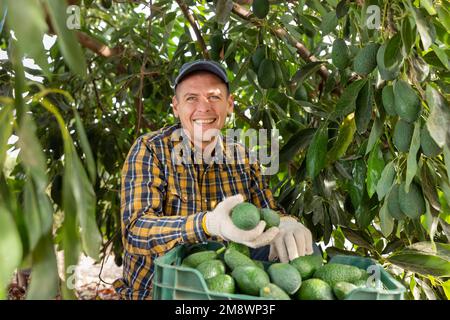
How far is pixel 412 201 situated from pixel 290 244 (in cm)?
30

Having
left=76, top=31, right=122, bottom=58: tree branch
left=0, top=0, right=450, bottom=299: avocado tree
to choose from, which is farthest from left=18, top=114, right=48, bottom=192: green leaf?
left=76, top=31, right=122, bottom=58: tree branch

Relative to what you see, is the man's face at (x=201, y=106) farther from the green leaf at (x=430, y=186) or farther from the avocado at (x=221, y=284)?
the avocado at (x=221, y=284)

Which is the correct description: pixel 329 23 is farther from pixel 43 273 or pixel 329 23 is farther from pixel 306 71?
Answer: pixel 43 273

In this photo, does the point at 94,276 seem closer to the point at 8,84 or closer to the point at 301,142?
the point at 8,84

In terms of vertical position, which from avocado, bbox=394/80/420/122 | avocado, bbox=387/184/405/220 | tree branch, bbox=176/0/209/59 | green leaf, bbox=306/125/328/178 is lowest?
avocado, bbox=387/184/405/220

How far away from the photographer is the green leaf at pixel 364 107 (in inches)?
56.0

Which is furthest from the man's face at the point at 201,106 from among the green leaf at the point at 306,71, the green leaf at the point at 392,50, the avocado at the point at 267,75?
the green leaf at the point at 392,50

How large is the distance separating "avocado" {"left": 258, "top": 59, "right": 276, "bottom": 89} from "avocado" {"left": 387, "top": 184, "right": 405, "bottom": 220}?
70 centimetres

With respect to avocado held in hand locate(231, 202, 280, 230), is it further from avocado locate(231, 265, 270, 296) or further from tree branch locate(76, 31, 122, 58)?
tree branch locate(76, 31, 122, 58)

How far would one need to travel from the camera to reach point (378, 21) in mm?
1322

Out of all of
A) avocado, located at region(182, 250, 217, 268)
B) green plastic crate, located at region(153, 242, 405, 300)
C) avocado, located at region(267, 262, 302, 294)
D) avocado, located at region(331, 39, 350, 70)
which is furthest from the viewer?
avocado, located at region(331, 39, 350, 70)

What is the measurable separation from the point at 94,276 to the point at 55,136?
8.73ft

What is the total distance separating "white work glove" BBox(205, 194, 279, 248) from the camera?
124 cm

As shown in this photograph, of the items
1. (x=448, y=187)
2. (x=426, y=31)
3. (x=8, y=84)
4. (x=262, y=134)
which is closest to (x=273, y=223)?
(x=448, y=187)
